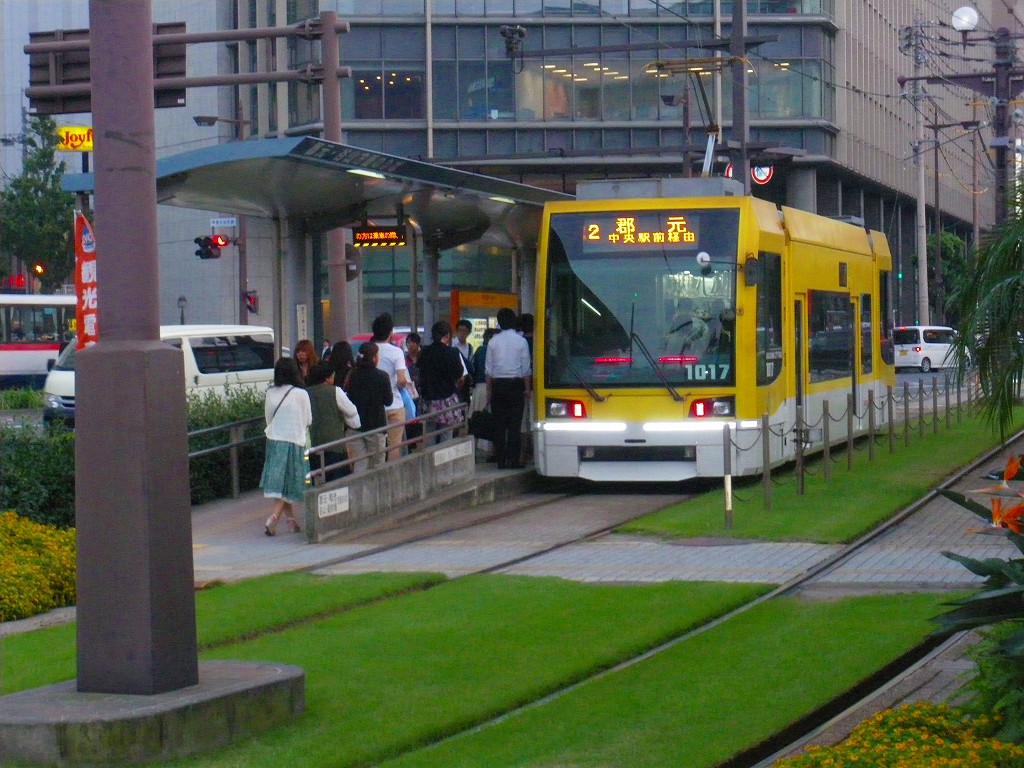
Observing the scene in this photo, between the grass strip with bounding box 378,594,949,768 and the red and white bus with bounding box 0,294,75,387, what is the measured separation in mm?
41690

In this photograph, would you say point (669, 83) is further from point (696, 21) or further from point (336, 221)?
point (336, 221)

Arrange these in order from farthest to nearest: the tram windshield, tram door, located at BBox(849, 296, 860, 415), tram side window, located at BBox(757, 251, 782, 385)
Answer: tram door, located at BBox(849, 296, 860, 415) → tram side window, located at BBox(757, 251, 782, 385) → the tram windshield

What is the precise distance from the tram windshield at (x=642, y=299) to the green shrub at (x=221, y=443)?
3.73 meters

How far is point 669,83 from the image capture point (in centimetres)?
5644

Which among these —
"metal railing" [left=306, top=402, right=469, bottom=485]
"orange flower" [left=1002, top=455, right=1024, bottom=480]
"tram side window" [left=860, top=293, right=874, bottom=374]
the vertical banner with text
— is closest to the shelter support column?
"metal railing" [left=306, top=402, right=469, bottom=485]

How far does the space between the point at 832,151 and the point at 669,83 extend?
22.8 feet

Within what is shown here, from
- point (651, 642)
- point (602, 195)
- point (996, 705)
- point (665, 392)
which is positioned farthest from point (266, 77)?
point (996, 705)

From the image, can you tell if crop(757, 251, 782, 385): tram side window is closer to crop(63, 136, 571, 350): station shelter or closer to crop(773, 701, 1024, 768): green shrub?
crop(63, 136, 571, 350): station shelter

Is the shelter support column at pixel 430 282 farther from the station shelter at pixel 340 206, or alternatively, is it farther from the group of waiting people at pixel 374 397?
the group of waiting people at pixel 374 397

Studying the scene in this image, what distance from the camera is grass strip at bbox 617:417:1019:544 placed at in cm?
1425

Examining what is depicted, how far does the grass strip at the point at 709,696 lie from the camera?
257 inches

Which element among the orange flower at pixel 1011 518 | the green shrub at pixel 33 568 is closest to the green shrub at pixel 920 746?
the orange flower at pixel 1011 518

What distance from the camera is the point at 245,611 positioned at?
1023 centimetres

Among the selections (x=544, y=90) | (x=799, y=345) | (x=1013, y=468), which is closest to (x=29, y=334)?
(x=544, y=90)
